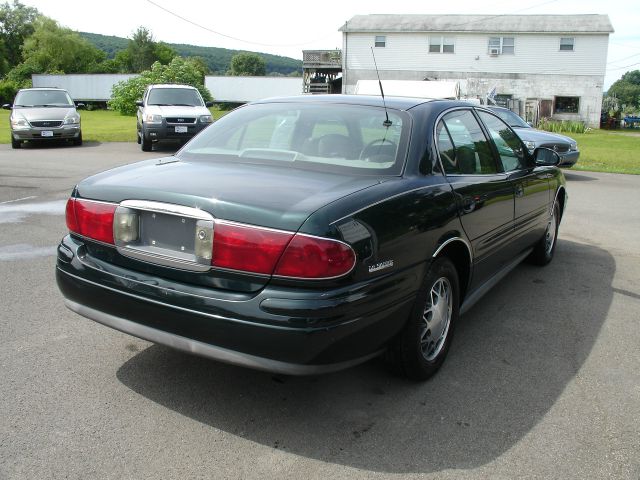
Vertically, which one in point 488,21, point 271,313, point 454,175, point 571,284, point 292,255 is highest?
point 488,21

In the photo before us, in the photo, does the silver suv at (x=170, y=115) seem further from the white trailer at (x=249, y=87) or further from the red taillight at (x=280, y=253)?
the white trailer at (x=249, y=87)

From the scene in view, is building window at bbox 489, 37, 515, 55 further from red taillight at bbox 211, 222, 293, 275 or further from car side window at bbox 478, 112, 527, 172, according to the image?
red taillight at bbox 211, 222, 293, 275

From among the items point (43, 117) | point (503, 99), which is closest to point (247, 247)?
point (43, 117)

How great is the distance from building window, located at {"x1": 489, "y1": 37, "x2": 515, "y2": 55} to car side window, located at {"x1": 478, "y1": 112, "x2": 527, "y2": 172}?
35526 mm

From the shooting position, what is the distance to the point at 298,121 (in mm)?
3744

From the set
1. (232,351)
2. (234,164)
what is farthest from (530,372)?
(234,164)

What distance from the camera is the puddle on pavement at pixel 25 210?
7.56 metres

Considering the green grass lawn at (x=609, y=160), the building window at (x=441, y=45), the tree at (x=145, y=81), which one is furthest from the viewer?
the tree at (x=145, y=81)

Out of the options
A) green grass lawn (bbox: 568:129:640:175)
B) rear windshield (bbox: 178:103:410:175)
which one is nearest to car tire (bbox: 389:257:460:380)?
rear windshield (bbox: 178:103:410:175)

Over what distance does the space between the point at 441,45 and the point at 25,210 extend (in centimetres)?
3429

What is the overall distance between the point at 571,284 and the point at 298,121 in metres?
3.11

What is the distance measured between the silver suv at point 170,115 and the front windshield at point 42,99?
2606 millimetres

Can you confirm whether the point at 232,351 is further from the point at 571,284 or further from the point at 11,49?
the point at 11,49

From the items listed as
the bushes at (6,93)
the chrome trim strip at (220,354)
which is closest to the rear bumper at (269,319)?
the chrome trim strip at (220,354)
